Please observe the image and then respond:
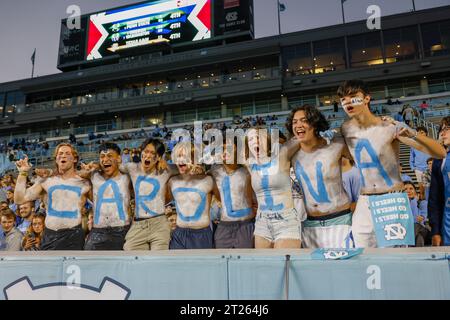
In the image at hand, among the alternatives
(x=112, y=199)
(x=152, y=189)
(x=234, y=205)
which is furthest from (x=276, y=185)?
(x=112, y=199)

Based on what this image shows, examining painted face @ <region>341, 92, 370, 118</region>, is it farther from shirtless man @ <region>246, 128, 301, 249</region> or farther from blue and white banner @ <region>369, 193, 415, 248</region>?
blue and white banner @ <region>369, 193, 415, 248</region>

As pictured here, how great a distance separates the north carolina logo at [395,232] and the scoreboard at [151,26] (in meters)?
32.9

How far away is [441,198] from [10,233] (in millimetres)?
7233

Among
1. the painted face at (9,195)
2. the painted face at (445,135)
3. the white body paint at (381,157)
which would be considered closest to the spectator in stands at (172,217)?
the white body paint at (381,157)

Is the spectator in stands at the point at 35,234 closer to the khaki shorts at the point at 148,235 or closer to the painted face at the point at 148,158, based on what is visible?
the khaki shorts at the point at 148,235

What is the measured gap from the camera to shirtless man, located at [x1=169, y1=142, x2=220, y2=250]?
15.2 ft

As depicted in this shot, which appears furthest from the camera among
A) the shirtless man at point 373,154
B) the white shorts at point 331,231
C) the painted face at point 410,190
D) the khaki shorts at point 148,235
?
the painted face at point 410,190

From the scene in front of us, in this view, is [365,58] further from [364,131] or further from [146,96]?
[364,131]

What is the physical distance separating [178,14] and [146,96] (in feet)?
28.0

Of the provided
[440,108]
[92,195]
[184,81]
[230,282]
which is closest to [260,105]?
[184,81]

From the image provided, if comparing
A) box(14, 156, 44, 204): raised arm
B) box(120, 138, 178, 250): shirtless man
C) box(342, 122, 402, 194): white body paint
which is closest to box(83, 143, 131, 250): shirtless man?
box(120, 138, 178, 250): shirtless man

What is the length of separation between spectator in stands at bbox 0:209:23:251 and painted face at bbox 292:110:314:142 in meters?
5.63

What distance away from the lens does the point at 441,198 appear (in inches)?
166

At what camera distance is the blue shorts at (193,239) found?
4.56 metres
